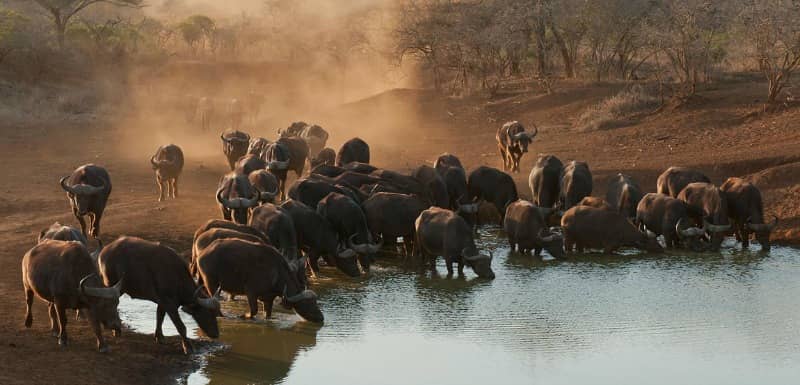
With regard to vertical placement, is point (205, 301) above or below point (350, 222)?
below

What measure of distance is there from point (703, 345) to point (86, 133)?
2776 centimetres

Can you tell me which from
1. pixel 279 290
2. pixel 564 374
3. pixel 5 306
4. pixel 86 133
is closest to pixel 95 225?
pixel 5 306

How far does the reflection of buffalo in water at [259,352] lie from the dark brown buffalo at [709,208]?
8621 millimetres

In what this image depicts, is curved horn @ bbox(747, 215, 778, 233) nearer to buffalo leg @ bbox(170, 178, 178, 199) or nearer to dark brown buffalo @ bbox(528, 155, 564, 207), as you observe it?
dark brown buffalo @ bbox(528, 155, 564, 207)

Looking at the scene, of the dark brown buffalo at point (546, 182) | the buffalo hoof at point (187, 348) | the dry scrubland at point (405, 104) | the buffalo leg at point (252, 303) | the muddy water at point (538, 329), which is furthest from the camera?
the dark brown buffalo at point (546, 182)

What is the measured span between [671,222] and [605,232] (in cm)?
136

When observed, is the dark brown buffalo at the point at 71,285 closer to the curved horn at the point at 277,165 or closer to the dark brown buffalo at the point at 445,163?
the curved horn at the point at 277,165

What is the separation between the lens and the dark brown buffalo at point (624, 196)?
21.1m

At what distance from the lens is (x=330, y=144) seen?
3528 centimetres

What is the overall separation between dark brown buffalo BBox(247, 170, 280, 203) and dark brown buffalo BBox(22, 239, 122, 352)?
743 cm

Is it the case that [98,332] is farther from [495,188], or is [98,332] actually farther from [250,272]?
[495,188]

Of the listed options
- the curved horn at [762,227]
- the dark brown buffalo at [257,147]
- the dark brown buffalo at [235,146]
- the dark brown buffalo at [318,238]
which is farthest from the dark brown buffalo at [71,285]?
the dark brown buffalo at [235,146]

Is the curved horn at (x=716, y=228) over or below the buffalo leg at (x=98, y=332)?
below

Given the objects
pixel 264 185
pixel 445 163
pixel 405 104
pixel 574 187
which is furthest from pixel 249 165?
pixel 405 104
